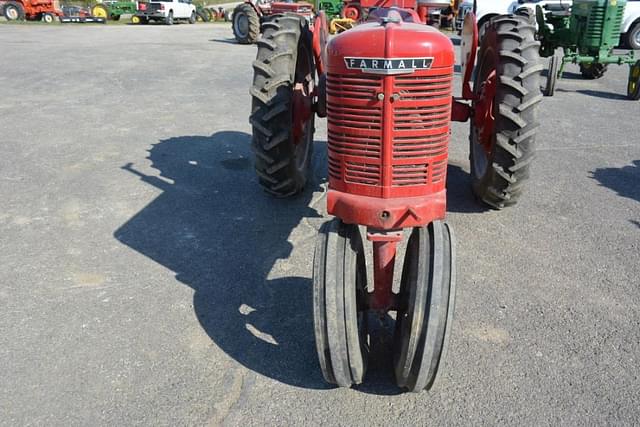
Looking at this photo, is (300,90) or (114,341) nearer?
(114,341)

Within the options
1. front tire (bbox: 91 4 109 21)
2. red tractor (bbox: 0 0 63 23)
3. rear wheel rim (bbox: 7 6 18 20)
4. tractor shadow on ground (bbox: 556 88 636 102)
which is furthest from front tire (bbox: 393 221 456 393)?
rear wheel rim (bbox: 7 6 18 20)

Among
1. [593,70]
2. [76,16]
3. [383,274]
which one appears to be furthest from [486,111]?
[76,16]

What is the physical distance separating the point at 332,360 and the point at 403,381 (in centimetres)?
39

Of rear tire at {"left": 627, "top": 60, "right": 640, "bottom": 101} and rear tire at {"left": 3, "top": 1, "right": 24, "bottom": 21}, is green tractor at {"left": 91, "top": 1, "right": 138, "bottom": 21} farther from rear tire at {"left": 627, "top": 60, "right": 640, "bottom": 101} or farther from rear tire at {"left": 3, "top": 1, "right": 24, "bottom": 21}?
rear tire at {"left": 627, "top": 60, "right": 640, "bottom": 101}

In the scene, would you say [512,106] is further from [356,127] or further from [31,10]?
[31,10]

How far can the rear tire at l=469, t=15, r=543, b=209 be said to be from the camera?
427cm

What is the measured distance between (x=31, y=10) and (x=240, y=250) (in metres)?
31.1

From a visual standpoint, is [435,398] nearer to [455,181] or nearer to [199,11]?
[455,181]

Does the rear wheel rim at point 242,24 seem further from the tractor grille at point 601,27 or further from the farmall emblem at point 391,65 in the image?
the farmall emblem at point 391,65

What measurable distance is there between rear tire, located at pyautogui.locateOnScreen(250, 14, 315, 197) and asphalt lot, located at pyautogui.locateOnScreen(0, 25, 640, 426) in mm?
496

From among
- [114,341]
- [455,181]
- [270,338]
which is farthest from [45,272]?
[455,181]

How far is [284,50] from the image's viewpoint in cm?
446

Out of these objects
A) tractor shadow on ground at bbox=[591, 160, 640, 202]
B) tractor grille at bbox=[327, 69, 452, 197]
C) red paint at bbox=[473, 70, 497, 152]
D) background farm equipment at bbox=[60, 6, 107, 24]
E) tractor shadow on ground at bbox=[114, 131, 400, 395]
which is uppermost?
tractor grille at bbox=[327, 69, 452, 197]

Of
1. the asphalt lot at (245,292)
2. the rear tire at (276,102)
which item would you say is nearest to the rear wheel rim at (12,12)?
the asphalt lot at (245,292)
